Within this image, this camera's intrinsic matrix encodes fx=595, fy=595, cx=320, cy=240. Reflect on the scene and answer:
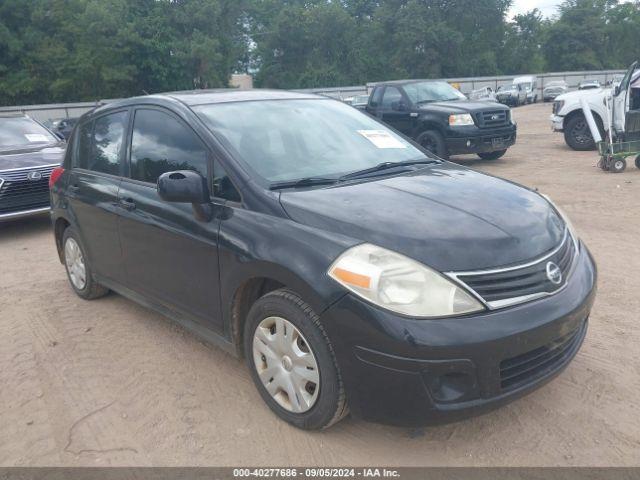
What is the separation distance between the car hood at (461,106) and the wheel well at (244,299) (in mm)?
8785

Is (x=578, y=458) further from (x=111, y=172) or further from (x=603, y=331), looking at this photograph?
(x=111, y=172)

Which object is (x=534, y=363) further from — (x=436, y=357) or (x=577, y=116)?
(x=577, y=116)

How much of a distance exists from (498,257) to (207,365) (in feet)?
6.75

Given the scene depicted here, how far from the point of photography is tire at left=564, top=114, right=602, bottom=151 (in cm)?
1334

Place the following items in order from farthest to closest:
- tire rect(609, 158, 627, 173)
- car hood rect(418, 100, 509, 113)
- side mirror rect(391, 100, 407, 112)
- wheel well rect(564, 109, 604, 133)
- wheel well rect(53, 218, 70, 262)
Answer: wheel well rect(564, 109, 604, 133), side mirror rect(391, 100, 407, 112), car hood rect(418, 100, 509, 113), tire rect(609, 158, 627, 173), wheel well rect(53, 218, 70, 262)

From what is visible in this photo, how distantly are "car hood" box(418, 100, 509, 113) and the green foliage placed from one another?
1568 inches

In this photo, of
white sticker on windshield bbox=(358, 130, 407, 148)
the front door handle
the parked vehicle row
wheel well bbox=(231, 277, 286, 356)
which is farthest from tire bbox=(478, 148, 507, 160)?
wheel well bbox=(231, 277, 286, 356)

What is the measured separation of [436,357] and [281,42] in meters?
66.6

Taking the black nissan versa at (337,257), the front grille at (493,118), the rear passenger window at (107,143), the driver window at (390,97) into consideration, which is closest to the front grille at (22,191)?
the rear passenger window at (107,143)

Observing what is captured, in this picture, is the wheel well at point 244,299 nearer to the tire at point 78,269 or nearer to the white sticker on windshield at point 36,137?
the tire at point 78,269

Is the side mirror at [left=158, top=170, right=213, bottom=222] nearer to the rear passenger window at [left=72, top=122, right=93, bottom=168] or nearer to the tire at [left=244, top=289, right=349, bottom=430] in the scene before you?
the tire at [left=244, top=289, right=349, bottom=430]

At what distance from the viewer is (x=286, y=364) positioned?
301 cm

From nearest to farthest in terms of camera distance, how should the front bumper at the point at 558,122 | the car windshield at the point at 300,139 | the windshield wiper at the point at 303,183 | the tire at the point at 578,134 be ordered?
the windshield wiper at the point at 303,183
the car windshield at the point at 300,139
the tire at the point at 578,134
the front bumper at the point at 558,122

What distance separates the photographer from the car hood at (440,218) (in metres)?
2.71
